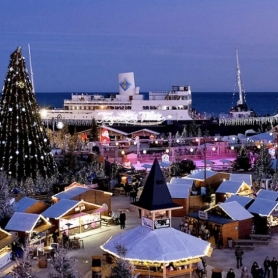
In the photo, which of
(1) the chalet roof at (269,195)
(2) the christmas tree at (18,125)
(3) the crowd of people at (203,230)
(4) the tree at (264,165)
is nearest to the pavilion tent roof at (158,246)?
(3) the crowd of people at (203,230)

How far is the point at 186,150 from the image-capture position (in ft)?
142

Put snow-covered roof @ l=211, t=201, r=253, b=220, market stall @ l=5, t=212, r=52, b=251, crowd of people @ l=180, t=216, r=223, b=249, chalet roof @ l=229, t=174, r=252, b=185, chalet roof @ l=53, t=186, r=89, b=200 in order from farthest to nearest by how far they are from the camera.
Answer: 1. chalet roof @ l=229, t=174, r=252, b=185
2. chalet roof @ l=53, t=186, r=89, b=200
3. snow-covered roof @ l=211, t=201, r=253, b=220
4. crowd of people @ l=180, t=216, r=223, b=249
5. market stall @ l=5, t=212, r=52, b=251

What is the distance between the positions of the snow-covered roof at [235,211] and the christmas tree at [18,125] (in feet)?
35.9

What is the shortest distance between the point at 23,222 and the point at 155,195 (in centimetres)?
528

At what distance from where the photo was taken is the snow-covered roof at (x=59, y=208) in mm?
20123

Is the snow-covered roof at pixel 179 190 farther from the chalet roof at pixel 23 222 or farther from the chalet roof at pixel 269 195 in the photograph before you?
the chalet roof at pixel 23 222

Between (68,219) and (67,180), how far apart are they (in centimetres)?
770

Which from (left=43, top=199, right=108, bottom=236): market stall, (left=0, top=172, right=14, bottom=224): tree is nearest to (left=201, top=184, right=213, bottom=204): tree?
(left=43, top=199, right=108, bottom=236): market stall

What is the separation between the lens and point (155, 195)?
52.9 ft

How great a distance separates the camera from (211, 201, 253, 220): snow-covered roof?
19684 mm

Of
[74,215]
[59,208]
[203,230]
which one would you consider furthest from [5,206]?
[203,230]

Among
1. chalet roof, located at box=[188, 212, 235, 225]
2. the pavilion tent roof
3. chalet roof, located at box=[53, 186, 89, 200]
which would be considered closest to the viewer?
the pavilion tent roof

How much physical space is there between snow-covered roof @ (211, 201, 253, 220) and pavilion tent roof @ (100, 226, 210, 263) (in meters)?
3.94

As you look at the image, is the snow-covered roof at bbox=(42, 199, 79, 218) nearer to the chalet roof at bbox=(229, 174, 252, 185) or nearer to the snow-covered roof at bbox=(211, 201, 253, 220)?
the snow-covered roof at bbox=(211, 201, 253, 220)
